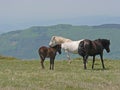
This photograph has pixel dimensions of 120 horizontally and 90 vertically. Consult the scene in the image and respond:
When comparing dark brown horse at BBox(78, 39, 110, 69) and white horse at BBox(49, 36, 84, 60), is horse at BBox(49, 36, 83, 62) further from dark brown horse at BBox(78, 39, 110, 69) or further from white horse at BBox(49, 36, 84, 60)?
dark brown horse at BBox(78, 39, 110, 69)

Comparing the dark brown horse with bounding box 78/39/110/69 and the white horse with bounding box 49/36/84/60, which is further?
the white horse with bounding box 49/36/84/60

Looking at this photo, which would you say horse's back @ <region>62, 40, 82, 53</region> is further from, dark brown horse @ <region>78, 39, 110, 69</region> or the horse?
dark brown horse @ <region>78, 39, 110, 69</region>

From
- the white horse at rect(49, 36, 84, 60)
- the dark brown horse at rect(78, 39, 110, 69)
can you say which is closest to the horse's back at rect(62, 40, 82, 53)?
the white horse at rect(49, 36, 84, 60)

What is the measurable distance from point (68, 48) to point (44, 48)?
668 cm

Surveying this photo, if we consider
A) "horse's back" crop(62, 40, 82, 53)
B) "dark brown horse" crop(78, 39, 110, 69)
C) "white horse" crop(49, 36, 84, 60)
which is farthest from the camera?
"white horse" crop(49, 36, 84, 60)

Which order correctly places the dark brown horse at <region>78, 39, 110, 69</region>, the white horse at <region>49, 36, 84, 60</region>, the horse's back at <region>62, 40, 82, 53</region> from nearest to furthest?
the dark brown horse at <region>78, 39, 110, 69</region> → the horse's back at <region>62, 40, 82, 53</region> → the white horse at <region>49, 36, 84, 60</region>

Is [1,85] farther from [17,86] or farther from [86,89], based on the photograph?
[86,89]

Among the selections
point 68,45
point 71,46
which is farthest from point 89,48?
point 68,45

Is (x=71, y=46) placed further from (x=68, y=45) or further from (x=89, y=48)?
(x=89, y=48)

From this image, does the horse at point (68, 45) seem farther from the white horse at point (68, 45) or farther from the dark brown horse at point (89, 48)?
the dark brown horse at point (89, 48)

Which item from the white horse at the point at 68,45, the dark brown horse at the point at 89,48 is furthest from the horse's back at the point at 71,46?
the dark brown horse at the point at 89,48

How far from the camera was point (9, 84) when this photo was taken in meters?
22.1

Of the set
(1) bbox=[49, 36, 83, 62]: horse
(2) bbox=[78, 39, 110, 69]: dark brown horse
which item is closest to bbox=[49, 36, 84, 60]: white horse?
(1) bbox=[49, 36, 83, 62]: horse

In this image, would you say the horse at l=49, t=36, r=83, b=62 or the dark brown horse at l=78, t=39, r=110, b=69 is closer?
the dark brown horse at l=78, t=39, r=110, b=69
